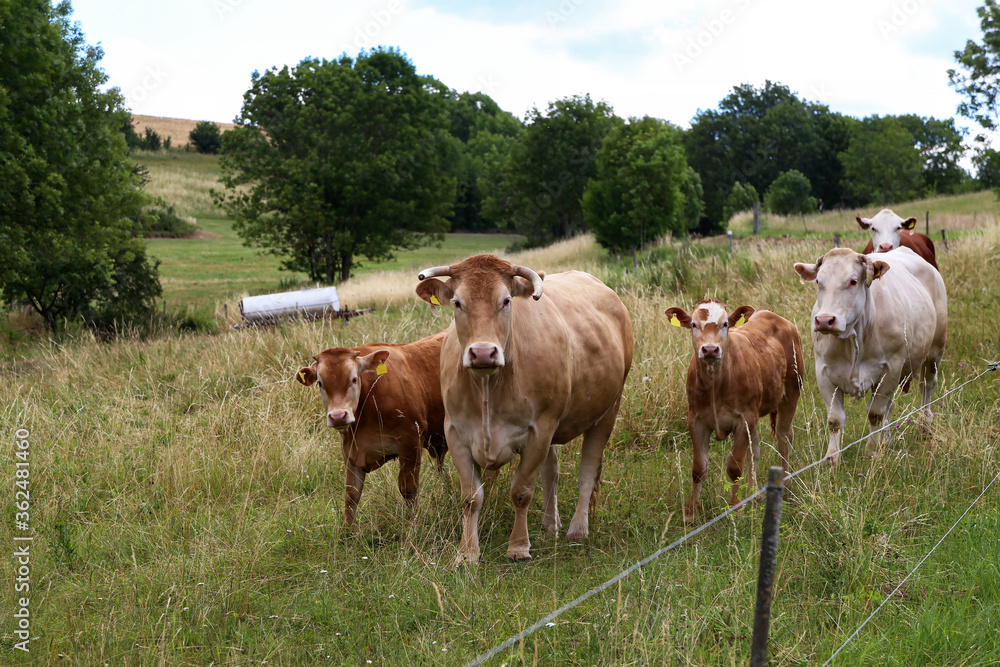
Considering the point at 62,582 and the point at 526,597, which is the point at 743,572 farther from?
the point at 62,582

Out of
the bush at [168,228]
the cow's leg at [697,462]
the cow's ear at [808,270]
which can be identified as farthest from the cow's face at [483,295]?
the bush at [168,228]

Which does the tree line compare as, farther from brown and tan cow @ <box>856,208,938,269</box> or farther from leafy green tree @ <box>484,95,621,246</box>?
brown and tan cow @ <box>856,208,938,269</box>

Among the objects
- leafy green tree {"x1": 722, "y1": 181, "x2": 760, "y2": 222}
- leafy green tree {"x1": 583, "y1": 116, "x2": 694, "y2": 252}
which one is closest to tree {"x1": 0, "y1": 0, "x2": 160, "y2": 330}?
leafy green tree {"x1": 583, "y1": 116, "x2": 694, "y2": 252}

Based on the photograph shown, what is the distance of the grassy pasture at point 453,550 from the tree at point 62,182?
8997 millimetres

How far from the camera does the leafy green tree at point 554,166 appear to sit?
5016cm

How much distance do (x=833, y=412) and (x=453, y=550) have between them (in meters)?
3.47

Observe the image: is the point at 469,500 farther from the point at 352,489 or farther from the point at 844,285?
the point at 844,285

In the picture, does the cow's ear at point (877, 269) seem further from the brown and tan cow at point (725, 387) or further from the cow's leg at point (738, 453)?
the cow's leg at point (738, 453)

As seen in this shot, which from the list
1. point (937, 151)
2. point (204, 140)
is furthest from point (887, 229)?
point (204, 140)

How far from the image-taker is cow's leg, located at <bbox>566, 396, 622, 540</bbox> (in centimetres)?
521

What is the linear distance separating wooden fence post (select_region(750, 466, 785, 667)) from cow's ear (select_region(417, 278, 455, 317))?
2570 millimetres

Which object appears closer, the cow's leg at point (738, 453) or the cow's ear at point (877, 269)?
the cow's leg at point (738, 453)

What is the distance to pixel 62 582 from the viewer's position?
4.66 metres

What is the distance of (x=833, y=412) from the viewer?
20.6 ft
